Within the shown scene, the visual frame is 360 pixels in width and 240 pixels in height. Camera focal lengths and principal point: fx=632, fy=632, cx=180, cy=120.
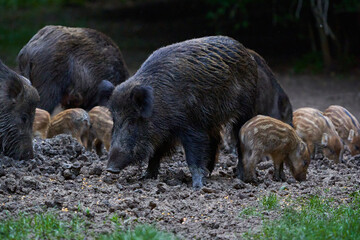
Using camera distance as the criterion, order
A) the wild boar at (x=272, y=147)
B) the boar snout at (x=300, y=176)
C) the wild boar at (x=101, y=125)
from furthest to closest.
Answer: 1. the wild boar at (x=101, y=125)
2. the boar snout at (x=300, y=176)
3. the wild boar at (x=272, y=147)

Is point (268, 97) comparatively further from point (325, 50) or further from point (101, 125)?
point (325, 50)

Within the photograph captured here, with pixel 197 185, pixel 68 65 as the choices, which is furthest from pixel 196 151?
pixel 68 65

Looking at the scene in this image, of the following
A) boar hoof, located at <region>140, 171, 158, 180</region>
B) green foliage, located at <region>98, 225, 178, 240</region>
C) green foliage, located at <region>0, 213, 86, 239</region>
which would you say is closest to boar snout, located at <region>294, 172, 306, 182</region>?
boar hoof, located at <region>140, 171, 158, 180</region>

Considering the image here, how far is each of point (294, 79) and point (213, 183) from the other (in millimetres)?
8271

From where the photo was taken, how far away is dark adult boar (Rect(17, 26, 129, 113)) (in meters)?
8.70

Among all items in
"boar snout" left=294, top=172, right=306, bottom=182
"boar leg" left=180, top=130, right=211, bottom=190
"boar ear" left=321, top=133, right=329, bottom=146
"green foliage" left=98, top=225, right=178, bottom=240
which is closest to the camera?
"green foliage" left=98, top=225, right=178, bottom=240

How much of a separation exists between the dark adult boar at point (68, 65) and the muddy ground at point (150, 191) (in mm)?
1525

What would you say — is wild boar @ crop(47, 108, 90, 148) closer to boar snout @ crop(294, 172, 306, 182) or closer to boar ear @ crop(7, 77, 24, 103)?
boar ear @ crop(7, 77, 24, 103)

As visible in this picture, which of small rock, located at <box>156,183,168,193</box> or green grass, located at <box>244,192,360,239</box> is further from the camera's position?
small rock, located at <box>156,183,168,193</box>

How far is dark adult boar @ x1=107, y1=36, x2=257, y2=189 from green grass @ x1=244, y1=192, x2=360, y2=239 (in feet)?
4.33

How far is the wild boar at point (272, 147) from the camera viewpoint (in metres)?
6.51

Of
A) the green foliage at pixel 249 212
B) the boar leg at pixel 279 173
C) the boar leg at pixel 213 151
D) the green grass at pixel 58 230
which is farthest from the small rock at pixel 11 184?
the boar leg at pixel 279 173

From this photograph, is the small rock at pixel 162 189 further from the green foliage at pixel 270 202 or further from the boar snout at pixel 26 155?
the boar snout at pixel 26 155

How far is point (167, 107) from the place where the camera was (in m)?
6.25
